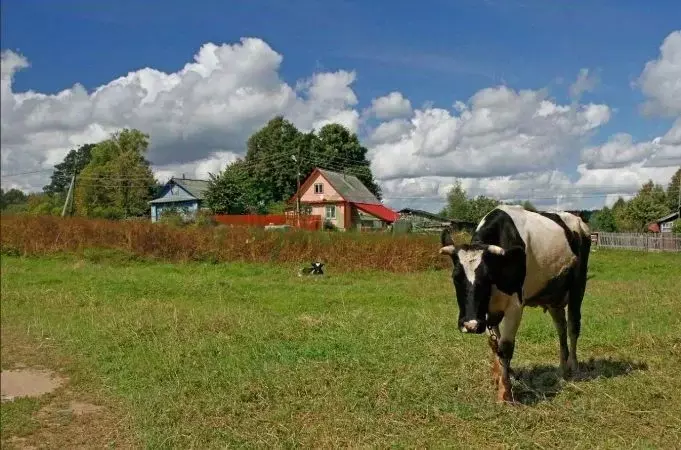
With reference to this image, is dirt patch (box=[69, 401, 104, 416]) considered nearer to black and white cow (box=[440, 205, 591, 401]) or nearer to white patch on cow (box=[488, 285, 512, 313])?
black and white cow (box=[440, 205, 591, 401])

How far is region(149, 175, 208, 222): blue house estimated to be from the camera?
2331cm

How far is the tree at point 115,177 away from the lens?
554 cm

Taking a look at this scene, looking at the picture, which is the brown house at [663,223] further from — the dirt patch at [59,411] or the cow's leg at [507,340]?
the dirt patch at [59,411]

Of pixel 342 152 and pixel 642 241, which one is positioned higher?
pixel 342 152

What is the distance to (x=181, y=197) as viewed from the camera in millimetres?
33156

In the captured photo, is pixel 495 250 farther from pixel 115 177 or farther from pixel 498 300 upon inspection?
pixel 115 177

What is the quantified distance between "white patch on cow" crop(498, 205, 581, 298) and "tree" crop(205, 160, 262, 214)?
116 feet

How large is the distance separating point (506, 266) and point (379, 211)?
173 ft

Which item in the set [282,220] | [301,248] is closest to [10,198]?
[301,248]

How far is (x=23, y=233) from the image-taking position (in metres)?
2.87

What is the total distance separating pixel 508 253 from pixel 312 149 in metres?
62.9

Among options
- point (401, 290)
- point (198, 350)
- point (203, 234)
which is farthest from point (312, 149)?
point (198, 350)

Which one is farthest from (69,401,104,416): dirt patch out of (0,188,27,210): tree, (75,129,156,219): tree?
(0,188,27,210): tree

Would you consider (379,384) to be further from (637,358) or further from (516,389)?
(637,358)
